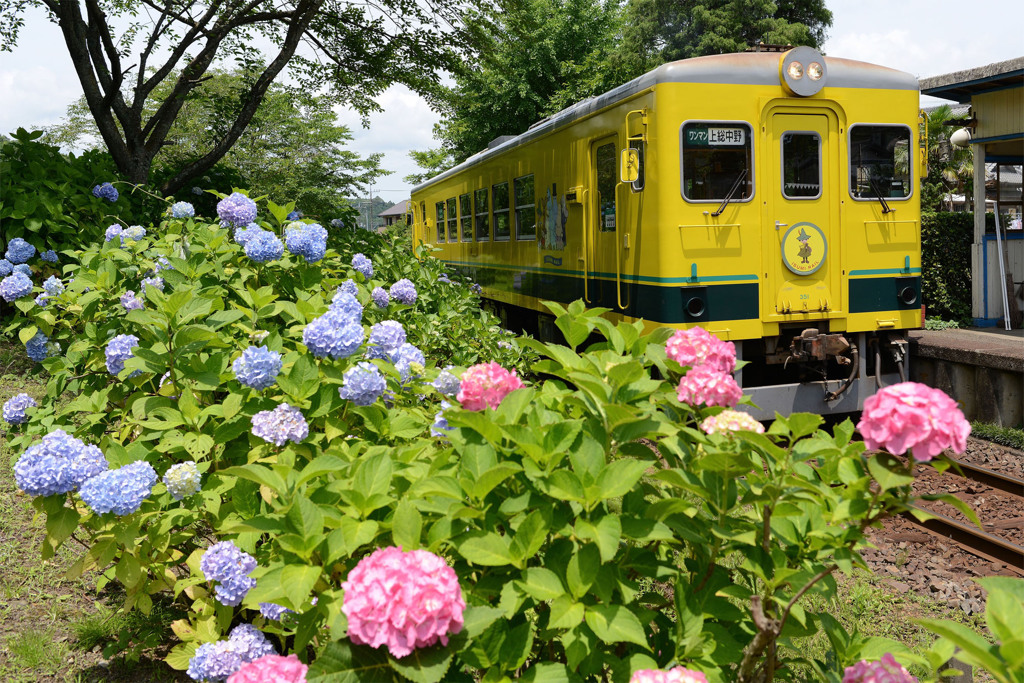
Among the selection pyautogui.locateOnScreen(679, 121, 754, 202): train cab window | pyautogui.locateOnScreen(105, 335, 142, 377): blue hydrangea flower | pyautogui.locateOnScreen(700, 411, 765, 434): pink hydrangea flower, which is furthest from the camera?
pyautogui.locateOnScreen(679, 121, 754, 202): train cab window

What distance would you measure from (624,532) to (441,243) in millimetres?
14827

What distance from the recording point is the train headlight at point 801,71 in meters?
6.93

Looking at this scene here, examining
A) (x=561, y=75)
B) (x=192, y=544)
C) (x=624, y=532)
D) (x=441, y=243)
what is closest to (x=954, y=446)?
(x=624, y=532)

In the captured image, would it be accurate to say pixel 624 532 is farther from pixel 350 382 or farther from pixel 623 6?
pixel 623 6

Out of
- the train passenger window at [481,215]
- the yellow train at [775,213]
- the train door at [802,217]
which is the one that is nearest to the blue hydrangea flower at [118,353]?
the yellow train at [775,213]

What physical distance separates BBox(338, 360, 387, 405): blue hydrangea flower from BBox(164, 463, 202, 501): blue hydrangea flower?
0.46m

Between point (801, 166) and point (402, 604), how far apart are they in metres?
6.62

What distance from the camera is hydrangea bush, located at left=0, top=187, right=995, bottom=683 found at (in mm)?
1598

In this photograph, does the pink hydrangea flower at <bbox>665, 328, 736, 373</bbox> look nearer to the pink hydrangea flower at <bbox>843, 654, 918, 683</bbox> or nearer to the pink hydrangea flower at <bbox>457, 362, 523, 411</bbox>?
the pink hydrangea flower at <bbox>457, 362, 523, 411</bbox>

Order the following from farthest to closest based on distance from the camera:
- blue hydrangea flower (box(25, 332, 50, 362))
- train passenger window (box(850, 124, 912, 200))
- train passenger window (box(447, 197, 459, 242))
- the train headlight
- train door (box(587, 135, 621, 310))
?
1. train passenger window (box(447, 197, 459, 242))
2. train door (box(587, 135, 621, 310))
3. train passenger window (box(850, 124, 912, 200))
4. the train headlight
5. blue hydrangea flower (box(25, 332, 50, 362))

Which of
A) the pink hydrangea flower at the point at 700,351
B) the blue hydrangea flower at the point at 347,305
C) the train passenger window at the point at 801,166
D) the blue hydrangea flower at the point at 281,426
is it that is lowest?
the blue hydrangea flower at the point at 281,426

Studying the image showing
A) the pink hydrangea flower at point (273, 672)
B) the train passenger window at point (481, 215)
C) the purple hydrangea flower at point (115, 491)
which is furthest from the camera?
the train passenger window at point (481, 215)

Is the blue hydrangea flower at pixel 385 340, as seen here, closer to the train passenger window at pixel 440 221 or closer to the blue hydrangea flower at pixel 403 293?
the blue hydrangea flower at pixel 403 293

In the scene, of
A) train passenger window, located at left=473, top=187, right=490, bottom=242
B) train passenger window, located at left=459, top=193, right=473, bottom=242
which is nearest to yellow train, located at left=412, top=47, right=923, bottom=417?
train passenger window, located at left=473, top=187, right=490, bottom=242
